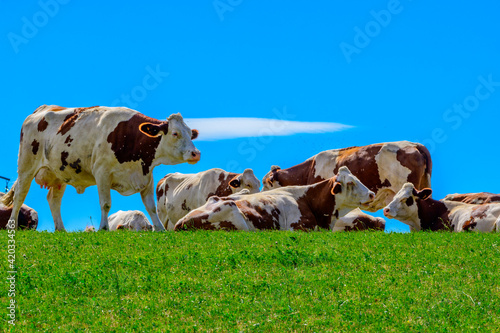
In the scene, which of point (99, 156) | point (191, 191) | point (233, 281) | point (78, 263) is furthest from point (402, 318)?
point (191, 191)

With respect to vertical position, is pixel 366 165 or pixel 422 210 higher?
→ pixel 366 165

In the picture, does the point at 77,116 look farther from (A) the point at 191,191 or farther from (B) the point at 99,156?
(A) the point at 191,191

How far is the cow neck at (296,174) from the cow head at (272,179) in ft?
0.69

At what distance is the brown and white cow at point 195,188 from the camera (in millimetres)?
30438

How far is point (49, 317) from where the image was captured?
10000 millimetres

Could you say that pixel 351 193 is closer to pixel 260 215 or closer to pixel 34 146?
pixel 260 215

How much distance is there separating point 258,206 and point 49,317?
31.4 ft

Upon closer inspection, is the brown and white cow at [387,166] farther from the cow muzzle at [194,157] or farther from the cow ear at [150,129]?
the cow ear at [150,129]

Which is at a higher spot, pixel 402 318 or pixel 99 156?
pixel 99 156

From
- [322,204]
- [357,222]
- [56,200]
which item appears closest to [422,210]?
[357,222]

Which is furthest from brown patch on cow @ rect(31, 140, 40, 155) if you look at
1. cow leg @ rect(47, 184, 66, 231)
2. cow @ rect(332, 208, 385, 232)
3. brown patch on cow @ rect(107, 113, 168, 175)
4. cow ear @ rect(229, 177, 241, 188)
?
cow @ rect(332, 208, 385, 232)

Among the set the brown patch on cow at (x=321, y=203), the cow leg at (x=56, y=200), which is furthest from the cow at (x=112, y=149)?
the brown patch on cow at (x=321, y=203)

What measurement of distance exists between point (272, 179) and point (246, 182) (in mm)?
1986

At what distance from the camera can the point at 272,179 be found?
31.8 metres
